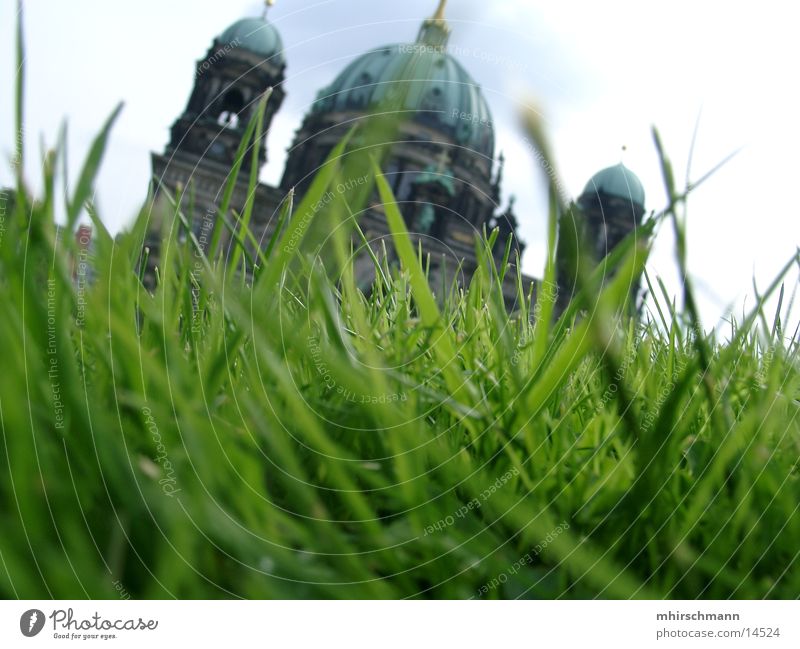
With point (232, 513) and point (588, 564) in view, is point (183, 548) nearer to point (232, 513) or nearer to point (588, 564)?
point (232, 513)

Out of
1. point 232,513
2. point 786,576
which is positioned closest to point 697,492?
point 786,576

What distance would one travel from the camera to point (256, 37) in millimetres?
410

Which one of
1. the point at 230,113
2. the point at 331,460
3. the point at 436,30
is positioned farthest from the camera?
the point at 230,113

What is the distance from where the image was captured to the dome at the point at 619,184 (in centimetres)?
39

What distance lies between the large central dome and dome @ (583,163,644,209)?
0.08 meters

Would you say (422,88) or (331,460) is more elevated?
(422,88)

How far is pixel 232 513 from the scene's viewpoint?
20cm

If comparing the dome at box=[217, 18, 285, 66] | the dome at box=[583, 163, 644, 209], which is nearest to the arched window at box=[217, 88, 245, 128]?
the dome at box=[217, 18, 285, 66]

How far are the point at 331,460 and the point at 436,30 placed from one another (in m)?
0.27

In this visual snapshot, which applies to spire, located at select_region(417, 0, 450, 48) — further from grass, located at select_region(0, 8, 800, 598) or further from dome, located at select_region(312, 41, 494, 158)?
grass, located at select_region(0, 8, 800, 598)

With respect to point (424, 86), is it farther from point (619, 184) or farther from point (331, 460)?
point (331, 460)

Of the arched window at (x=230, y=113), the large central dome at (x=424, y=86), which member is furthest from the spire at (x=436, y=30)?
the arched window at (x=230, y=113)

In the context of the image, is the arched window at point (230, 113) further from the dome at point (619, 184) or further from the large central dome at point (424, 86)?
the dome at point (619, 184)

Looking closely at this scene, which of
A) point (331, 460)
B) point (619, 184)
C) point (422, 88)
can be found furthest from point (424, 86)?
point (331, 460)
